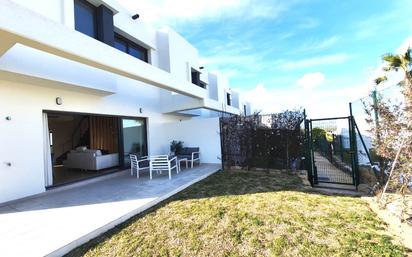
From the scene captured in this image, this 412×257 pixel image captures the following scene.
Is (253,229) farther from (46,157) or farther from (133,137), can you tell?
(133,137)

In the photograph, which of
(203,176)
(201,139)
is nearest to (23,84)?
(203,176)

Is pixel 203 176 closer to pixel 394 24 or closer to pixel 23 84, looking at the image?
pixel 23 84

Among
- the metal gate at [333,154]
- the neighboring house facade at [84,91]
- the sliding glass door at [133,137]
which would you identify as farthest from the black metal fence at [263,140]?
the sliding glass door at [133,137]

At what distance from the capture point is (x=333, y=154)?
8.99 meters

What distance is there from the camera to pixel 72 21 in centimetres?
672

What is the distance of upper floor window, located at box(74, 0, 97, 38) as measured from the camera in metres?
7.28

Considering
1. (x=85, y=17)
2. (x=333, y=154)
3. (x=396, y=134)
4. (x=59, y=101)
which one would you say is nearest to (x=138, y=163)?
(x=59, y=101)

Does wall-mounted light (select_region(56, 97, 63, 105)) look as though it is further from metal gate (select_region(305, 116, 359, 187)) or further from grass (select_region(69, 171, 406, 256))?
metal gate (select_region(305, 116, 359, 187))

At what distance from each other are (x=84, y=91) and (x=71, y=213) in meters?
4.33

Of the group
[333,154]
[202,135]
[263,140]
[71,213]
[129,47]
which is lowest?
[71,213]

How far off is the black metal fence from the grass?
9.43ft

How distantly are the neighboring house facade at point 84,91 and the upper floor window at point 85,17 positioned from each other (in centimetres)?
3

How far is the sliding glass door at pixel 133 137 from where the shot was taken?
9648mm

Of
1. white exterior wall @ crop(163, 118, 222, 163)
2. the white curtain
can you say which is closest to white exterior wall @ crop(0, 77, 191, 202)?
the white curtain
